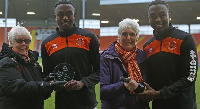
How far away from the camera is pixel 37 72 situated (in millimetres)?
1242

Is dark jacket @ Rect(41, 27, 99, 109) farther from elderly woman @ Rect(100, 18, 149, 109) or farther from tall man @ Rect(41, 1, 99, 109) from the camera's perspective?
elderly woman @ Rect(100, 18, 149, 109)

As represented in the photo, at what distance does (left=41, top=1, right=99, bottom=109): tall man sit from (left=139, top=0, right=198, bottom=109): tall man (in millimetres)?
293

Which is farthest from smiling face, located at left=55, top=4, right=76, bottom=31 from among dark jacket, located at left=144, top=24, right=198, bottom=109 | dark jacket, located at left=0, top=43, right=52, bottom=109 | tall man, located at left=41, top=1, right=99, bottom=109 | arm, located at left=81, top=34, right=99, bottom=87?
dark jacket, located at left=144, top=24, right=198, bottom=109

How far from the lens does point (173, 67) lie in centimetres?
103

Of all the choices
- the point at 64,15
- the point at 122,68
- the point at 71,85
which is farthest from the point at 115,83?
the point at 64,15

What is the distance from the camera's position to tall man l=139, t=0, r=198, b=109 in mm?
1009

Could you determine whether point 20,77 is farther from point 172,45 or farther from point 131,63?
point 172,45

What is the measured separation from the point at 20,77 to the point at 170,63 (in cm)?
67

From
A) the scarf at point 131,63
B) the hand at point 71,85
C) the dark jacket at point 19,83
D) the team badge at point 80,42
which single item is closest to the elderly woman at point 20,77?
the dark jacket at point 19,83

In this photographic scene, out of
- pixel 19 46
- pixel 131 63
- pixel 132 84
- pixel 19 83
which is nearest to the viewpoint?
pixel 132 84

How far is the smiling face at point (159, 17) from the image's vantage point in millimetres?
1035

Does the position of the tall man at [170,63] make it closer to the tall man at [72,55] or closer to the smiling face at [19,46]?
the tall man at [72,55]

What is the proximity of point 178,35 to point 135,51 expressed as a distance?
217 millimetres

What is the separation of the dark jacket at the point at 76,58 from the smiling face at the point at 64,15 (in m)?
0.04
